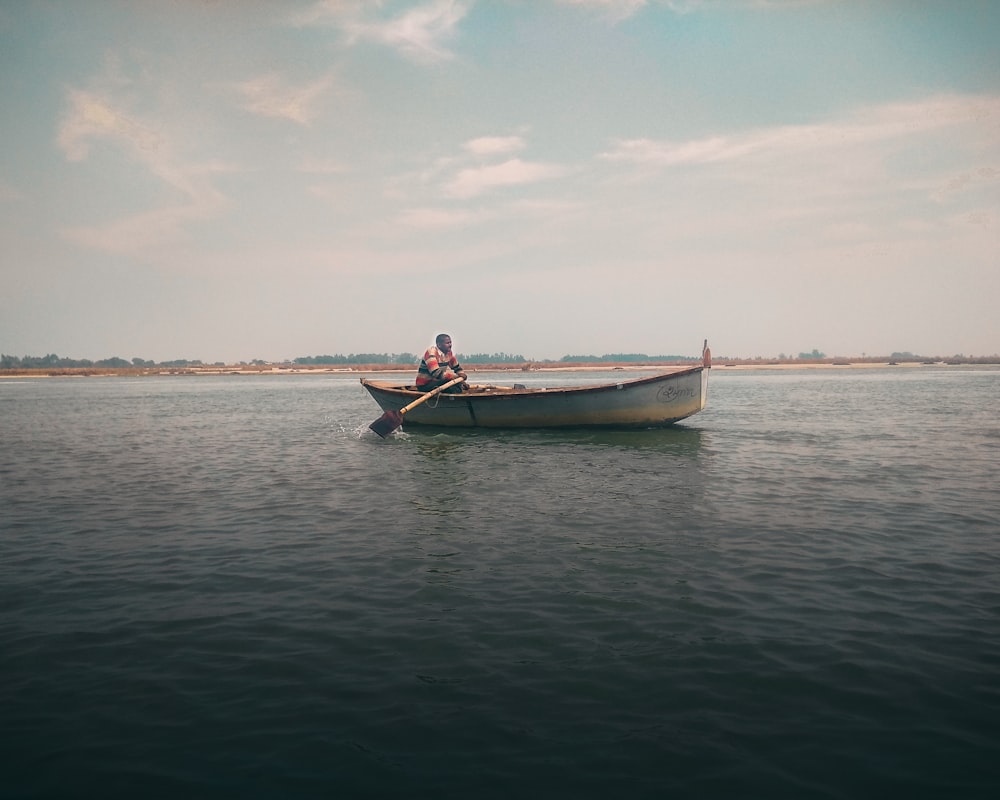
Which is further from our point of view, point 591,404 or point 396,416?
point 396,416

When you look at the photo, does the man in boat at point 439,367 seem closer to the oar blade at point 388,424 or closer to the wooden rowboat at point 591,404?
the wooden rowboat at point 591,404

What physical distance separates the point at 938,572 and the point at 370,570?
7.24 m

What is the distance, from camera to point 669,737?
4.49m

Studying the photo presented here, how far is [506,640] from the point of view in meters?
6.11

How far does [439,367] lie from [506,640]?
18697mm

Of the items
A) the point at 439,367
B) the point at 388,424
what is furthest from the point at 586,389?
the point at 388,424

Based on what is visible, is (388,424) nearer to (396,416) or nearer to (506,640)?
(396,416)

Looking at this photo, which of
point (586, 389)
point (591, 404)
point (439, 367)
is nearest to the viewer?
point (586, 389)

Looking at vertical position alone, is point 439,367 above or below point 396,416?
above

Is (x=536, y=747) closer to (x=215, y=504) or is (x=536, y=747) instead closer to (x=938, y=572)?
(x=938, y=572)

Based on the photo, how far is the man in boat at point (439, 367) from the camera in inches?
953

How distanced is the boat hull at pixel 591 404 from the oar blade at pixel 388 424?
1.21 metres

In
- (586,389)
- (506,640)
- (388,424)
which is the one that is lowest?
(506,640)

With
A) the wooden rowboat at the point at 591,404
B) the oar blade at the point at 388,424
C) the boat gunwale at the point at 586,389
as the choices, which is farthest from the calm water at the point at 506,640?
the oar blade at the point at 388,424
